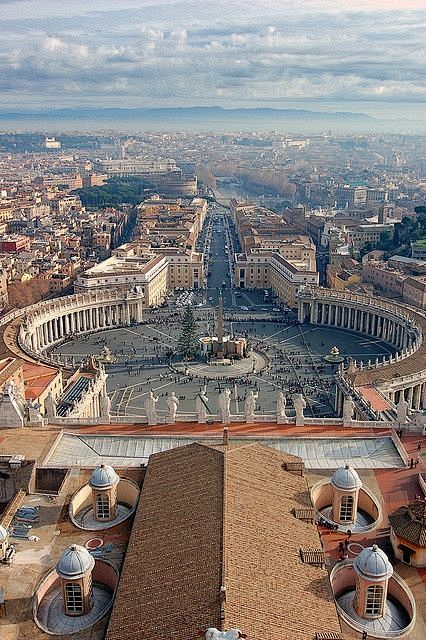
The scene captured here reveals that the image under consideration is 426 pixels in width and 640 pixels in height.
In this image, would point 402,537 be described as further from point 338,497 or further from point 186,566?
point 186,566

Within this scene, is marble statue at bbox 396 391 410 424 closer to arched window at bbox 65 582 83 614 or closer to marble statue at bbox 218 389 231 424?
A: marble statue at bbox 218 389 231 424

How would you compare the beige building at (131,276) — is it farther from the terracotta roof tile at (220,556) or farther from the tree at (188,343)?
the terracotta roof tile at (220,556)

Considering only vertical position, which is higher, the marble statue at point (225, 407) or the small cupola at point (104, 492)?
the small cupola at point (104, 492)

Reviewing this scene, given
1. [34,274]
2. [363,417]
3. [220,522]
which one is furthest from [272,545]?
[34,274]

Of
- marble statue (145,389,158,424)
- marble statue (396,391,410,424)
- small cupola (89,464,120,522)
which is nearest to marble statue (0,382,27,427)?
marble statue (145,389,158,424)

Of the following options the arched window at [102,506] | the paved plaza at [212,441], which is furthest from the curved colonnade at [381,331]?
the arched window at [102,506]

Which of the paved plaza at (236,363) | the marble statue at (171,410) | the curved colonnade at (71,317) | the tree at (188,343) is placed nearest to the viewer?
the marble statue at (171,410)
